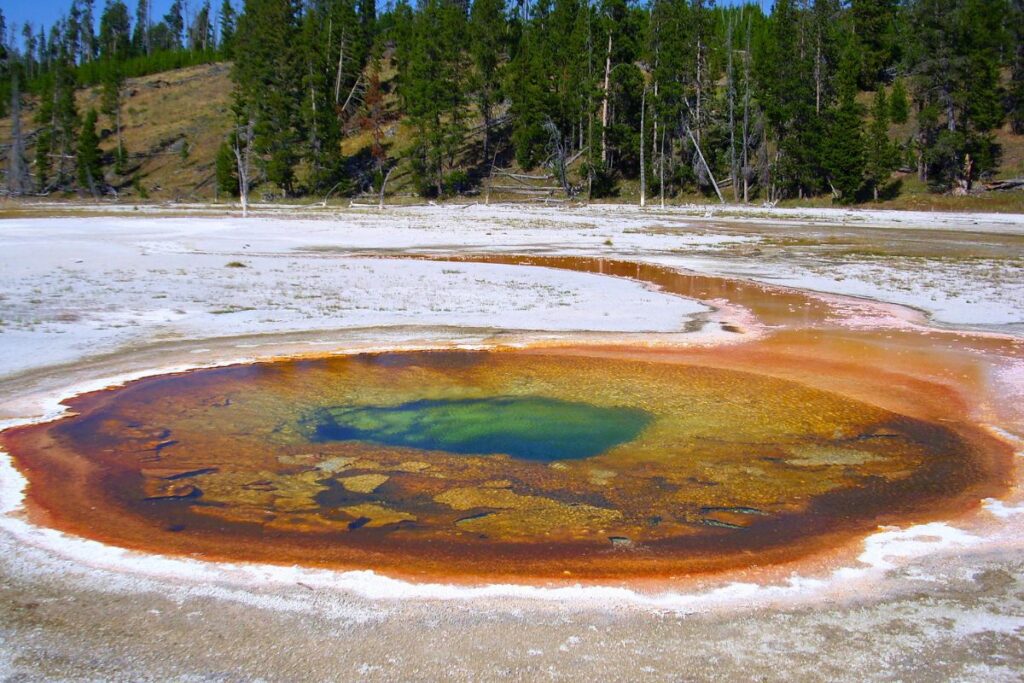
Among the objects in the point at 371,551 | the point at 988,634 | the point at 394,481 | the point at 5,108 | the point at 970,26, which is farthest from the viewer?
the point at 5,108

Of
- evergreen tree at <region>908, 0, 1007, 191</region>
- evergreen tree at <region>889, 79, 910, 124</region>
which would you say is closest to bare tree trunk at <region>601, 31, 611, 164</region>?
evergreen tree at <region>889, 79, 910, 124</region>

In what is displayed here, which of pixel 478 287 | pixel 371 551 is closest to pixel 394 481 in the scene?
pixel 371 551

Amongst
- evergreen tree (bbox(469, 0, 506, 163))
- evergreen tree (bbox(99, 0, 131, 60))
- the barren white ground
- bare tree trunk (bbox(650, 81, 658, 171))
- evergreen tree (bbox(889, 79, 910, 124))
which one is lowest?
the barren white ground

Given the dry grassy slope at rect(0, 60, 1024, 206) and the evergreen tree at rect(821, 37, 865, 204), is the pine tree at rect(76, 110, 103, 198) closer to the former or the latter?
the dry grassy slope at rect(0, 60, 1024, 206)

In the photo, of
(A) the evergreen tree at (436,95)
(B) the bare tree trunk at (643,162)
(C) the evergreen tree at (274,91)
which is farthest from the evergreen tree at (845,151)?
(C) the evergreen tree at (274,91)

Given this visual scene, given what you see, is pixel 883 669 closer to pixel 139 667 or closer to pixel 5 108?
pixel 139 667

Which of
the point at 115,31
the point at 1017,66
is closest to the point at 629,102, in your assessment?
the point at 1017,66
